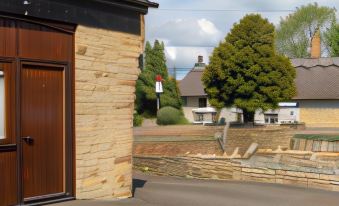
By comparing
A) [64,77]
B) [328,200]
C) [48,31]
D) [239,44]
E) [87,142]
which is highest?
[239,44]

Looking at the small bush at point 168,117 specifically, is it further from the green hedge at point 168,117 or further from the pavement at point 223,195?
the pavement at point 223,195

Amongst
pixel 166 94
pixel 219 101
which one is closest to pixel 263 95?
pixel 219 101

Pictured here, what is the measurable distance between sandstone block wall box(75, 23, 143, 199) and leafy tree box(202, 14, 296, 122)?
21.1 metres

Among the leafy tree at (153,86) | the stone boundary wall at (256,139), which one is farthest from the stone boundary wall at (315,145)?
the leafy tree at (153,86)

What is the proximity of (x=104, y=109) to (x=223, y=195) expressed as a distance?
3785 mm

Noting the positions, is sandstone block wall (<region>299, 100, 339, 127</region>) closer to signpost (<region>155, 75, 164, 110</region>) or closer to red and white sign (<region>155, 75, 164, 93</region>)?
signpost (<region>155, 75, 164, 110</region>)

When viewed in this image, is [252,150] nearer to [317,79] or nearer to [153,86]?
[153,86]

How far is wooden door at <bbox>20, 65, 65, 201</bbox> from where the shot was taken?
8125 mm

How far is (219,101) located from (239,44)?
3459 mm

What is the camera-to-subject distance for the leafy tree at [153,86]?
4612 centimetres

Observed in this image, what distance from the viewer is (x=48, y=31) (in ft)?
27.7

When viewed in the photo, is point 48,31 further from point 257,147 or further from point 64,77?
point 257,147

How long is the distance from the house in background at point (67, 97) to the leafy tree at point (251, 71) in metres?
21.1

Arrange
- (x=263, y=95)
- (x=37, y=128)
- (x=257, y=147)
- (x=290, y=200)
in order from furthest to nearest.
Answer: (x=263, y=95) → (x=257, y=147) → (x=290, y=200) → (x=37, y=128)
